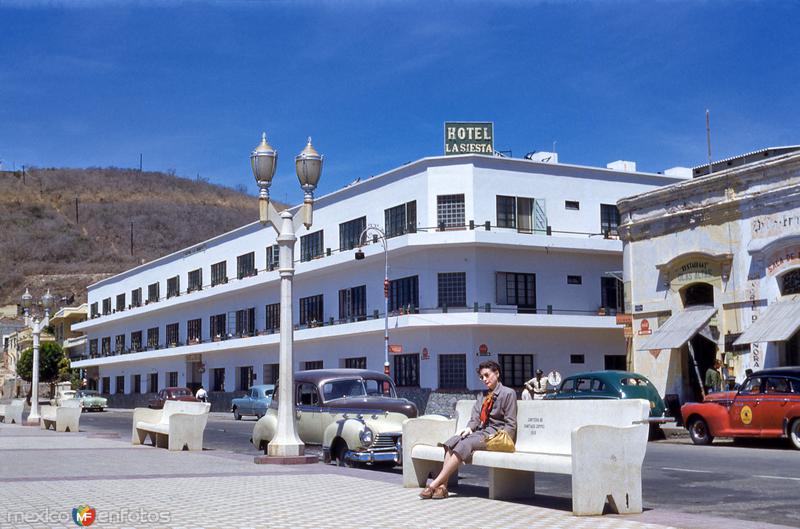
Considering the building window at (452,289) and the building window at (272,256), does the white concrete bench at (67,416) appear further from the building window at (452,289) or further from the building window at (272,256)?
the building window at (272,256)

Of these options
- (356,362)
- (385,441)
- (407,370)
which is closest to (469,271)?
(407,370)

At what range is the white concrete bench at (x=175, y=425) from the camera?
20062 mm

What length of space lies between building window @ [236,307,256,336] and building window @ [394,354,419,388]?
1380cm

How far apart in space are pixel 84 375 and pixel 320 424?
7889 cm

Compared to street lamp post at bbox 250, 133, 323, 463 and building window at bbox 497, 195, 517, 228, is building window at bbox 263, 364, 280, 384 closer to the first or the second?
building window at bbox 497, 195, 517, 228

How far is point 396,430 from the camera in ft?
53.2

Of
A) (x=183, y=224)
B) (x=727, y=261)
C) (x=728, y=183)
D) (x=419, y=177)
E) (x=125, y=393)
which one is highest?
(x=183, y=224)

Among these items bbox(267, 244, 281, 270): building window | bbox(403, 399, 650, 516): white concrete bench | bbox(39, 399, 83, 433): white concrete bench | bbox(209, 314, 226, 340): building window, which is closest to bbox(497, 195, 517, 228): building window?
bbox(267, 244, 281, 270): building window

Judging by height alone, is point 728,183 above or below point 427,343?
above

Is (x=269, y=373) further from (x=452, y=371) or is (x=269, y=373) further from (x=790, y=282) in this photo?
(x=790, y=282)

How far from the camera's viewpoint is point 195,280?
64625 mm

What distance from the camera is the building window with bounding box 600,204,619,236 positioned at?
147ft

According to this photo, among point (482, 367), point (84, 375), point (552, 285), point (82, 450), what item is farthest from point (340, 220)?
point (84, 375)

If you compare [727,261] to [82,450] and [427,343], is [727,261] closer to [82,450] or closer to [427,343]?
[427,343]
